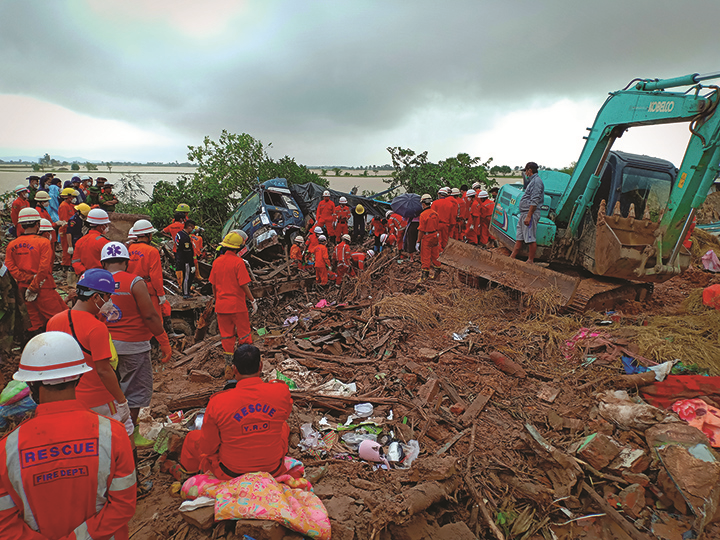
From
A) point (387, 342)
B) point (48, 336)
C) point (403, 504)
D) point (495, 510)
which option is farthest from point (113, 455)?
point (387, 342)

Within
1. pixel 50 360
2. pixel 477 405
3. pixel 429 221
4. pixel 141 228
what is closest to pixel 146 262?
pixel 141 228

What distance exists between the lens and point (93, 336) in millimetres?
2783

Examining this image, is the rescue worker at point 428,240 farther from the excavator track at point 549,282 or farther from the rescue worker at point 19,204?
the rescue worker at point 19,204

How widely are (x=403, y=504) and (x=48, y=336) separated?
2.51m

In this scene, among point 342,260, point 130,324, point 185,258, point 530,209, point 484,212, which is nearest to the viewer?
point 130,324

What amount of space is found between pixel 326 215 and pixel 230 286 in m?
7.70

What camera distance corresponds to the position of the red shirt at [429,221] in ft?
28.8

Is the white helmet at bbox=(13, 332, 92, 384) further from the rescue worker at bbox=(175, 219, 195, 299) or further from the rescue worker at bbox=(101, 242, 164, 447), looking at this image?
the rescue worker at bbox=(175, 219, 195, 299)

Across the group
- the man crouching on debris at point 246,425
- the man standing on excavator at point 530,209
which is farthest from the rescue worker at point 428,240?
the man crouching on debris at point 246,425

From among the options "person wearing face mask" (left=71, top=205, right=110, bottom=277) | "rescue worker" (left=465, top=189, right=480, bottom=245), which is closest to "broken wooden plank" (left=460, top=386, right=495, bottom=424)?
"person wearing face mask" (left=71, top=205, right=110, bottom=277)

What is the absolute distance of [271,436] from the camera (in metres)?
2.77

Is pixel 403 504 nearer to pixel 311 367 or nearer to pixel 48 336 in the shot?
pixel 48 336

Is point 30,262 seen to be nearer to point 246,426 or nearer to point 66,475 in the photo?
point 246,426

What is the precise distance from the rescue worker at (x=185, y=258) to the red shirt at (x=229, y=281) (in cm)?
344
